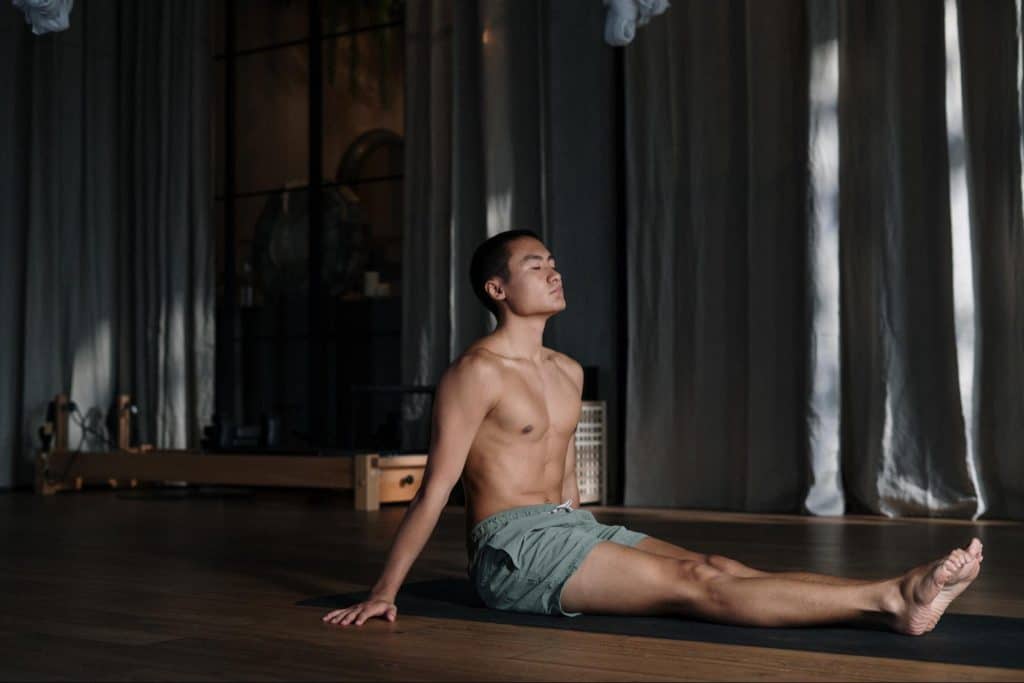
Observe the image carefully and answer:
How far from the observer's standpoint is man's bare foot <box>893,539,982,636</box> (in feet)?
6.35

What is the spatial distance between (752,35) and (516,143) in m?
1.21

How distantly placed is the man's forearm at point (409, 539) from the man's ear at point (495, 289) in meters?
0.41

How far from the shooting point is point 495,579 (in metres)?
2.36

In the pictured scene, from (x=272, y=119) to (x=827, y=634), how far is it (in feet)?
18.8

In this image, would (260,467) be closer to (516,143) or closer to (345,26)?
(516,143)

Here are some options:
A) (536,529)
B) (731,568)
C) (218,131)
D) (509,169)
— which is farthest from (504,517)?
(218,131)

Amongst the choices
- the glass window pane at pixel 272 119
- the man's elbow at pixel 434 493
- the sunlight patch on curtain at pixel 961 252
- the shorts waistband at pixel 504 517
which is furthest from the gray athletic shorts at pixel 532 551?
the glass window pane at pixel 272 119

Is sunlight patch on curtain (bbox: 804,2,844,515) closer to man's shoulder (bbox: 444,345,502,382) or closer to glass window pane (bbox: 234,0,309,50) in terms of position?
man's shoulder (bbox: 444,345,502,382)

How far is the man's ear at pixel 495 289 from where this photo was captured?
96.3 inches

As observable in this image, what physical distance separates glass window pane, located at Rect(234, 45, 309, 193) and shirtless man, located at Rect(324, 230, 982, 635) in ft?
15.8

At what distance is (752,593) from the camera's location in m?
2.13

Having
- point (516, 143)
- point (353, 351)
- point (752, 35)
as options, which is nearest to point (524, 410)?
point (752, 35)

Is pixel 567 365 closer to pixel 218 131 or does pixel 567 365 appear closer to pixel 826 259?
pixel 826 259

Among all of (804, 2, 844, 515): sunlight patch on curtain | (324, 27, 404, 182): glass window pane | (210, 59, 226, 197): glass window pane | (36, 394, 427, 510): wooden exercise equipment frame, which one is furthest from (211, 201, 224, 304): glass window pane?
(804, 2, 844, 515): sunlight patch on curtain
